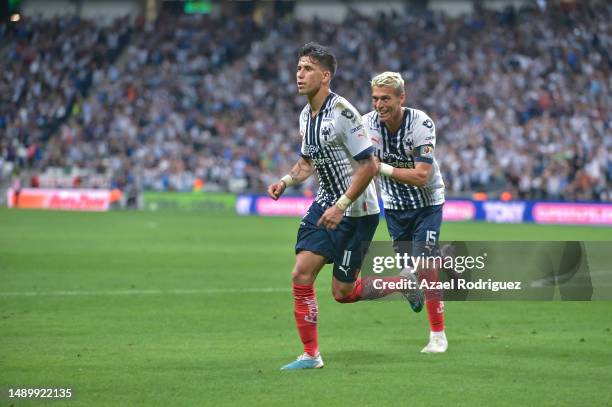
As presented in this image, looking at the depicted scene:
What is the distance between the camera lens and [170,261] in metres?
20.5

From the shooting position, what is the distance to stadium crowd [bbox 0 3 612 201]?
40031 millimetres

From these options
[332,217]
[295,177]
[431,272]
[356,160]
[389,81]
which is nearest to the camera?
[332,217]

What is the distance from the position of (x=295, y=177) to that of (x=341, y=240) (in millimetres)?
961

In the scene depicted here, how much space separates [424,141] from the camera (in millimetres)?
9859

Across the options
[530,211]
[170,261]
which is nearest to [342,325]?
[170,261]

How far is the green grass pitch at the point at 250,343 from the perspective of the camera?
7746mm

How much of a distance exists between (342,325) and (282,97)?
36.2m

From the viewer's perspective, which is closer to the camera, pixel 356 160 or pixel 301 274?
pixel 356 160

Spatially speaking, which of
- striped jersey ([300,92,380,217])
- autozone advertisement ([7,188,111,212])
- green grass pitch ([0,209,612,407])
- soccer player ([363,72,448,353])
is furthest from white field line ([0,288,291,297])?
autozone advertisement ([7,188,111,212])

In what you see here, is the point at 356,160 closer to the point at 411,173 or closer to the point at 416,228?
the point at 411,173

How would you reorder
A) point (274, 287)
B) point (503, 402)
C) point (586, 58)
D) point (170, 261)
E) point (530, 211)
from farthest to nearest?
point (586, 58)
point (530, 211)
point (170, 261)
point (274, 287)
point (503, 402)

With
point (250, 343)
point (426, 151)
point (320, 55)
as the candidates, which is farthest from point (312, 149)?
point (250, 343)

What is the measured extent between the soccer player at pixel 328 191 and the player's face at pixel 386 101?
0.76m

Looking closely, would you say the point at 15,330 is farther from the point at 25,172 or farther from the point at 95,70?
the point at 95,70
